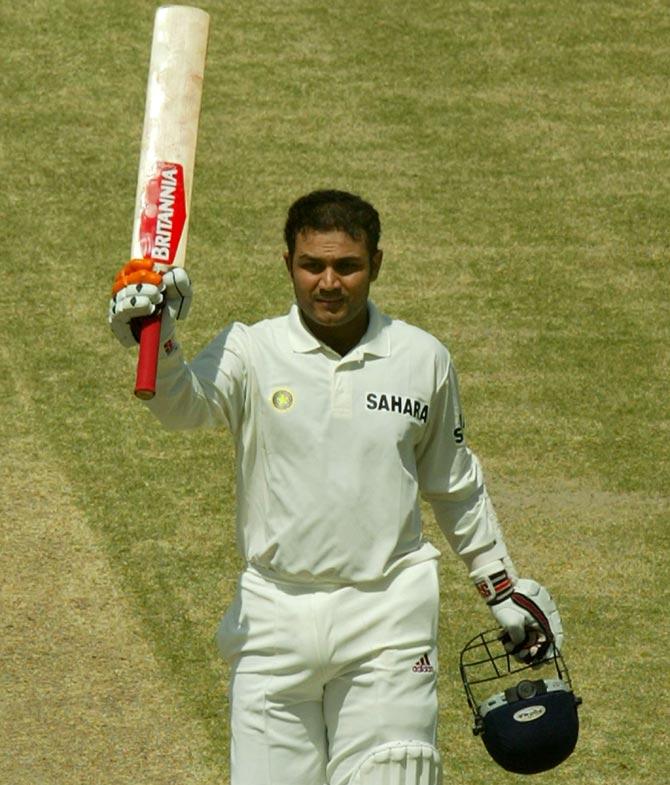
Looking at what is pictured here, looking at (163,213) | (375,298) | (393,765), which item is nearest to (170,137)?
(163,213)

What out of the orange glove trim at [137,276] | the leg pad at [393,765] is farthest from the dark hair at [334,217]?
the leg pad at [393,765]

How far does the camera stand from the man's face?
4.96 metres

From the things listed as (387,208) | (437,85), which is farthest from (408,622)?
(437,85)

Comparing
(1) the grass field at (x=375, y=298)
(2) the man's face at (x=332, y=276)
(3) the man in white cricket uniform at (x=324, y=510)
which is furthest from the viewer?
(1) the grass field at (x=375, y=298)

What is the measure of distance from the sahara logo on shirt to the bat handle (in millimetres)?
606

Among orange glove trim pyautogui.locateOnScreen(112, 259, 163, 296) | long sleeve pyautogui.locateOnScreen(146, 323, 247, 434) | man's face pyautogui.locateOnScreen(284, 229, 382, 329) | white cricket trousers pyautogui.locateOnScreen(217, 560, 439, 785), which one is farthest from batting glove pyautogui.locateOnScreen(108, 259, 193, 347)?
white cricket trousers pyautogui.locateOnScreen(217, 560, 439, 785)

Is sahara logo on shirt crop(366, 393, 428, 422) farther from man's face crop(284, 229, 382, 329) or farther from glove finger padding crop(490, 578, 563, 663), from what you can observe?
glove finger padding crop(490, 578, 563, 663)

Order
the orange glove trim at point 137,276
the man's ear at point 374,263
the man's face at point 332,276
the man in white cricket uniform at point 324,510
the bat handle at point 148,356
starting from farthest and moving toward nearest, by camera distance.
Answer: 1. the man's ear at point 374,263
2. the man's face at point 332,276
3. the man in white cricket uniform at point 324,510
4. the orange glove trim at point 137,276
5. the bat handle at point 148,356

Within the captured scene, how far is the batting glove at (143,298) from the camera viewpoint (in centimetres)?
470

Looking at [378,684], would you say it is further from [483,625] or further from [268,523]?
[483,625]

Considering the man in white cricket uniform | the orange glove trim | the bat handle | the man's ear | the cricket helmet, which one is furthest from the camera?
the cricket helmet

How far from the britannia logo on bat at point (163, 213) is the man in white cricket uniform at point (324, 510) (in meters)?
0.28

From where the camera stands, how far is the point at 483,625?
7.78 meters

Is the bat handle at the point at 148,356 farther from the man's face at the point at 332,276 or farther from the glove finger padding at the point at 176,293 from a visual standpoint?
the man's face at the point at 332,276
